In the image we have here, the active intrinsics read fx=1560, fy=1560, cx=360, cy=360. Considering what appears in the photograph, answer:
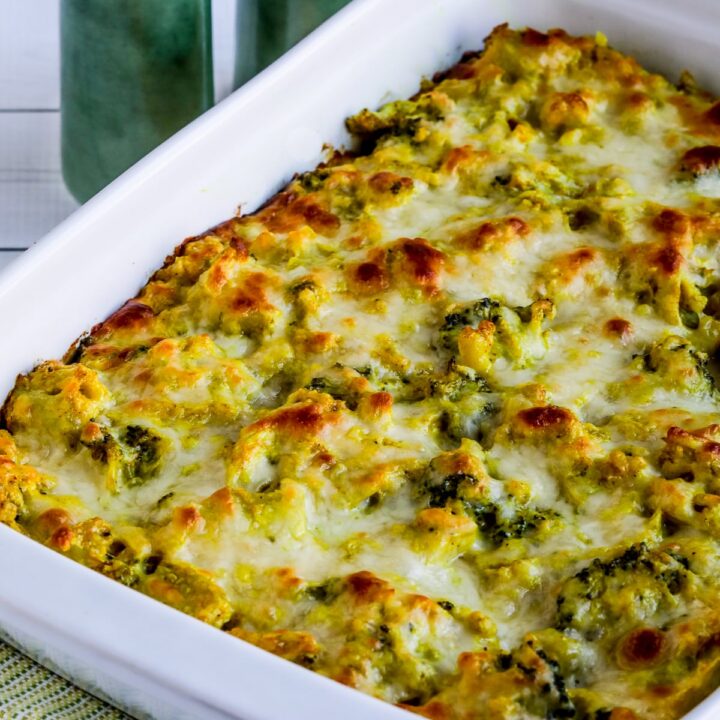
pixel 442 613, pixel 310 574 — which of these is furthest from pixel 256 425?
pixel 442 613

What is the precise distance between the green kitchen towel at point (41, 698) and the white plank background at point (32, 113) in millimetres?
1629

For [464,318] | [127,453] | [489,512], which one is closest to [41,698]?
[127,453]

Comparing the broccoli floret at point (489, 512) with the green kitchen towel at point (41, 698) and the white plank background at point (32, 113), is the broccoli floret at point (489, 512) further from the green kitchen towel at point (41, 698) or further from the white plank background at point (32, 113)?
the white plank background at point (32, 113)

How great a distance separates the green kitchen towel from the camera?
232 cm

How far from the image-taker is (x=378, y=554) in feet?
7.86

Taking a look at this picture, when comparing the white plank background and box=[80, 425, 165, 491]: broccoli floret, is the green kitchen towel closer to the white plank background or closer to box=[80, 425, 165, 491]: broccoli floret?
box=[80, 425, 165, 491]: broccoli floret

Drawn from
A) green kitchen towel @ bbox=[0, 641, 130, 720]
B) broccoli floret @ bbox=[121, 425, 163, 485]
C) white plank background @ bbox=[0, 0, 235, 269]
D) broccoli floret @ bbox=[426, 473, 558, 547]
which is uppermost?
broccoli floret @ bbox=[426, 473, 558, 547]

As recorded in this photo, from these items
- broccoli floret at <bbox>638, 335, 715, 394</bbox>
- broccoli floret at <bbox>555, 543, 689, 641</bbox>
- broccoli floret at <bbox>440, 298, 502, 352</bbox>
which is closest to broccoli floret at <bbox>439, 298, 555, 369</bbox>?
broccoli floret at <bbox>440, 298, 502, 352</bbox>

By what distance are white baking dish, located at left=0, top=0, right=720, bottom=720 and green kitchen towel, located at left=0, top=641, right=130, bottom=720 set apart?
54 millimetres

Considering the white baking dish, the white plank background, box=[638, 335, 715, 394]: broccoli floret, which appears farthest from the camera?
the white plank background

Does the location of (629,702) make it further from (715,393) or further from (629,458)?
(715,393)

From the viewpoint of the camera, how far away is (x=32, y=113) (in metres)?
4.25

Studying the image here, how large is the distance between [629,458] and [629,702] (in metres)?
0.49

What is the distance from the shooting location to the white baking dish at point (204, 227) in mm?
2055
